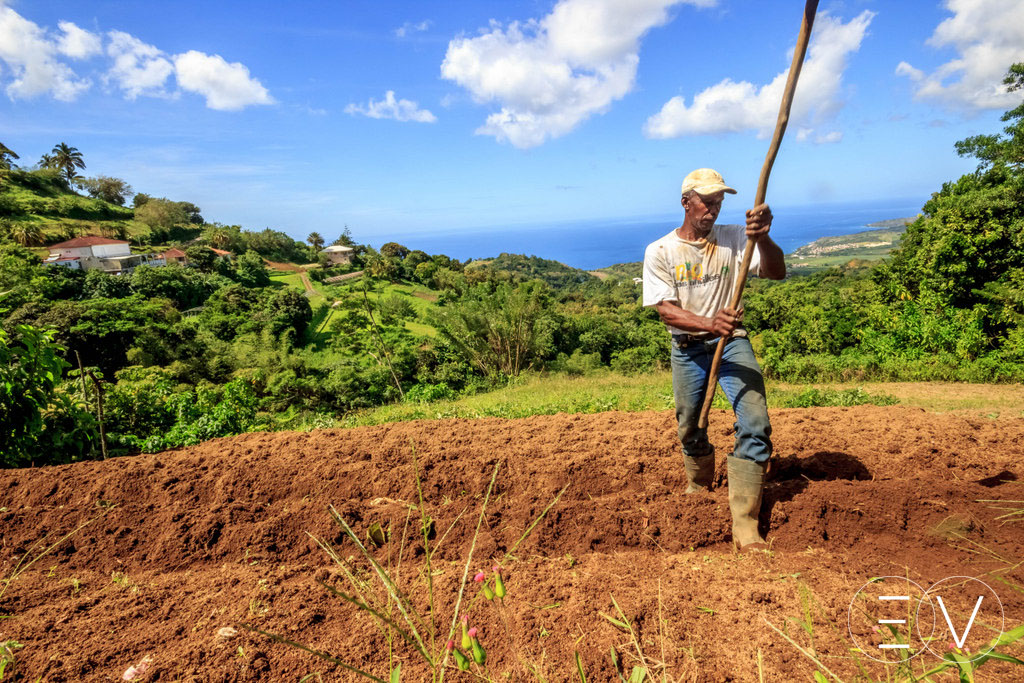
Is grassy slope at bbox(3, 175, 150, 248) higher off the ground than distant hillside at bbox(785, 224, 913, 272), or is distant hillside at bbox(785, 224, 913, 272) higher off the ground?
grassy slope at bbox(3, 175, 150, 248)

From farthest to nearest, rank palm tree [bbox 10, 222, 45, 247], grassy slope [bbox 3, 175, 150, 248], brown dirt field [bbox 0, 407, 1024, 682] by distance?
grassy slope [bbox 3, 175, 150, 248]
palm tree [bbox 10, 222, 45, 247]
brown dirt field [bbox 0, 407, 1024, 682]

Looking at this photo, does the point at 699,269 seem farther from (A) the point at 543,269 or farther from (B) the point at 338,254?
(A) the point at 543,269

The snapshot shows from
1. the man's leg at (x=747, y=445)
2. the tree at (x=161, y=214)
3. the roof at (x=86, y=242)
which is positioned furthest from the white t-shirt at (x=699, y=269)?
the tree at (x=161, y=214)

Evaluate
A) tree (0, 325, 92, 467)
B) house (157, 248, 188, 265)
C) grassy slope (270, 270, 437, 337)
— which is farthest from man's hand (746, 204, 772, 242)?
house (157, 248, 188, 265)

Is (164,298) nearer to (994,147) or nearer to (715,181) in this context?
(715,181)

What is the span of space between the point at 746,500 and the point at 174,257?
57712mm

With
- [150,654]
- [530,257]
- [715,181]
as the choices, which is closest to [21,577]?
[150,654]

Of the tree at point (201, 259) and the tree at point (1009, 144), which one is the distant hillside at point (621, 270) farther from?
the tree at point (1009, 144)

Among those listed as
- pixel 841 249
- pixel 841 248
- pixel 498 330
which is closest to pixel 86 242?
pixel 498 330

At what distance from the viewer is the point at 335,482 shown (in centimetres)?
396

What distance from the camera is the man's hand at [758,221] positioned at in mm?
2783

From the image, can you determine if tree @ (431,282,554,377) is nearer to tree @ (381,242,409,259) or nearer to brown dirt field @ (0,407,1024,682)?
brown dirt field @ (0,407,1024,682)

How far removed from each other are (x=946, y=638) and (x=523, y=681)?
5.79 feet

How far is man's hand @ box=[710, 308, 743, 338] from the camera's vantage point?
2.80 meters
